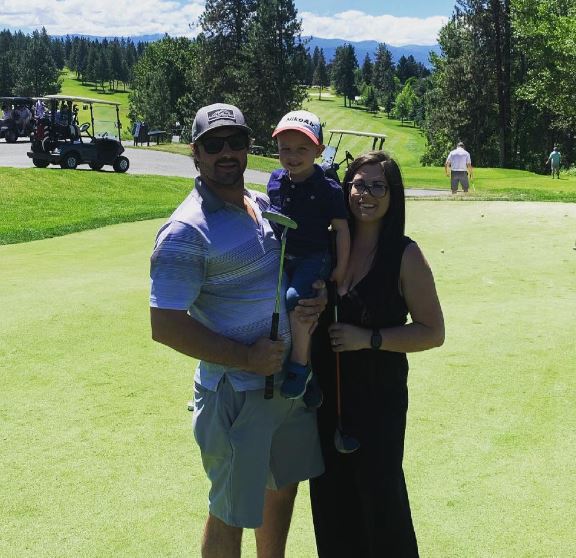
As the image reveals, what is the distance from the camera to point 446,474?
13.2 ft

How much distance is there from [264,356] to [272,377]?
0.15 metres

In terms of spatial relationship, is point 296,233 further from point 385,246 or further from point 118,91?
point 118,91

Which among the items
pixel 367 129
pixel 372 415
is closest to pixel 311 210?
pixel 372 415

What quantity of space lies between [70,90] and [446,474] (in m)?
147

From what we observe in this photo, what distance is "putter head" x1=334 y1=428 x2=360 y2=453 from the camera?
9.32 feet

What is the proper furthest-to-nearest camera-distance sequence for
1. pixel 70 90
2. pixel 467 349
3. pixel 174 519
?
1. pixel 70 90
2. pixel 467 349
3. pixel 174 519

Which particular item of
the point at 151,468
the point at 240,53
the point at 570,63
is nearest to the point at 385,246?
the point at 151,468

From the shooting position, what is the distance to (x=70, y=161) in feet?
77.2

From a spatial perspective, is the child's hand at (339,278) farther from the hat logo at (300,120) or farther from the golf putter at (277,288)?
the hat logo at (300,120)

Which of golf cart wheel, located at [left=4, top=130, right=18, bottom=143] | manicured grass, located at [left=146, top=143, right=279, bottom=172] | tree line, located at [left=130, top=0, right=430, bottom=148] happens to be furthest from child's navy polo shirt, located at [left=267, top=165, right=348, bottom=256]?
tree line, located at [left=130, top=0, right=430, bottom=148]

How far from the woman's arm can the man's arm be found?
0.30 meters

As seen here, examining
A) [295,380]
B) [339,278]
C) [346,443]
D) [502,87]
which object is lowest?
[346,443]

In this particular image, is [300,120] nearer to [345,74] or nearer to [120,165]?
[120,165]

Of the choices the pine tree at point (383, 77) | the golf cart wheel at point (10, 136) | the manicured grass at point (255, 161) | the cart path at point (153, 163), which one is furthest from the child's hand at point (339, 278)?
the pine tree at point (383, 77)
